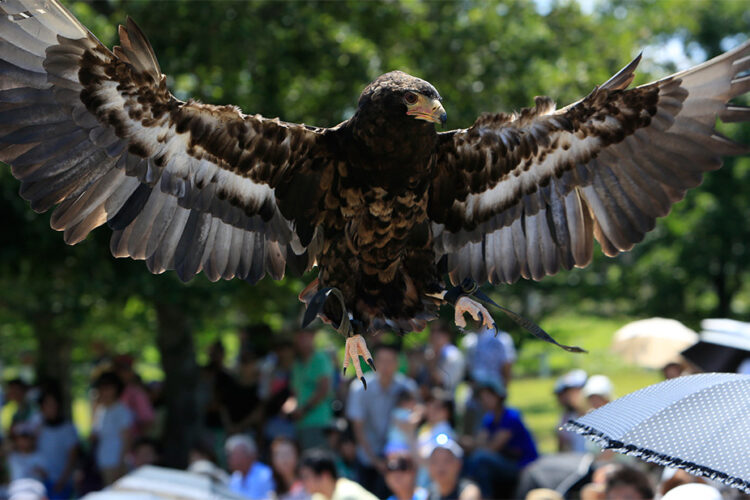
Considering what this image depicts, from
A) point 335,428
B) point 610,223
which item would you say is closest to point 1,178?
point 335,428

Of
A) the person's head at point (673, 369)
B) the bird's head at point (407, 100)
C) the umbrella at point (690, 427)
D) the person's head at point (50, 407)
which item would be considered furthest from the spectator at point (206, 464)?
the umbrella at point (690, 427)

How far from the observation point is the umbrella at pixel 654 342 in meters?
6.12

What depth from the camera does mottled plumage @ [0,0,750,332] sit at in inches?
135

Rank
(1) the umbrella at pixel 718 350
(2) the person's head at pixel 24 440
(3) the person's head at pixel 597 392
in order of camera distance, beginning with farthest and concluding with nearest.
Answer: (2) the person's head at pixel 24 440
(3) the person's head at pixel 597 392
(1) the umbrella at pixel 718 350

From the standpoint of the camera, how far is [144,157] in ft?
12.0

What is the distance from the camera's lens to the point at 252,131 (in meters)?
3.69

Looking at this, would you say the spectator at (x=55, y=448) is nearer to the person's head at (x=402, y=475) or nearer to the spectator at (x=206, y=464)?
the spectator at (x=206, y=464)

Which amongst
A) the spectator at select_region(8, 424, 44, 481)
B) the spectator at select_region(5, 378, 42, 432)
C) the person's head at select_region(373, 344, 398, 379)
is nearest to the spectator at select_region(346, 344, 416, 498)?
the person's head at select_region(373, 344, 398, 379)

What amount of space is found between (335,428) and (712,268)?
34.5 feet

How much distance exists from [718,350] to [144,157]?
3.55 meters

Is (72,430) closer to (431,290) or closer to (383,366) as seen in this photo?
(383,366)

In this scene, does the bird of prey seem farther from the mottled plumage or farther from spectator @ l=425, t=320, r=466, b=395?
spectator @ l=425, t=320, r=466, b=395

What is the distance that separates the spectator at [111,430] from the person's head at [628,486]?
5684 mm

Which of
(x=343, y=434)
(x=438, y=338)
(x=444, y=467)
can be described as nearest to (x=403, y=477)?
(x=444, y=467)
